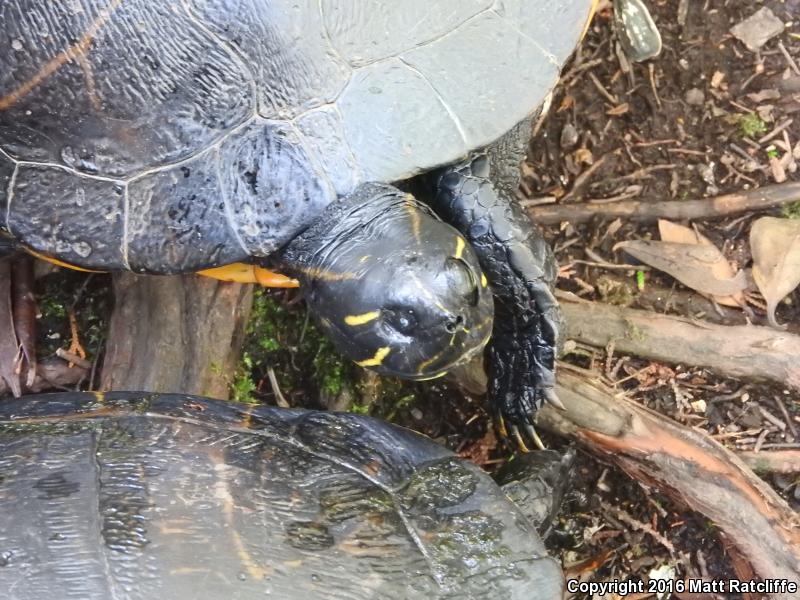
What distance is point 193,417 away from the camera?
2.08 metres

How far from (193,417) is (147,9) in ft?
3.50

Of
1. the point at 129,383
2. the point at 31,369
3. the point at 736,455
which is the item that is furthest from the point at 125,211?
the point at 736,455

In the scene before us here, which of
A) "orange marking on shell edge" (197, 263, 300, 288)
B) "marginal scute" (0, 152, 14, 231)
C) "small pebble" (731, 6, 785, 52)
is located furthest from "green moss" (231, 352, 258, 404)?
"small pebble" (731, 6, 785, 52)

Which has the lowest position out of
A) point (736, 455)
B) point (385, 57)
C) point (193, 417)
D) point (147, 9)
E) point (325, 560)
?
point (736, 455)

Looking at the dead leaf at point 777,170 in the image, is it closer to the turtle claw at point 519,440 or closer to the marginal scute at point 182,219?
the turtle claw at point 519,440

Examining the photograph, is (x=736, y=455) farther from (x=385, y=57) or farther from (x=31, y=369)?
(x=31, y=369)

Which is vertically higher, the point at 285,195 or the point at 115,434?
the point at 285,195

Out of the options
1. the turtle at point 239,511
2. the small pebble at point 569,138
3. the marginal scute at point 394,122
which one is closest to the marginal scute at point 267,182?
the marginal scute at point 394,122

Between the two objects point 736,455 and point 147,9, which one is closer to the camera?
point 147,9

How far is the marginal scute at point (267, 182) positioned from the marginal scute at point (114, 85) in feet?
0.22

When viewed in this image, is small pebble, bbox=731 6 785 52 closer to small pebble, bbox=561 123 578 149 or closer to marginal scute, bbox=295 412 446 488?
small pebble, bbox=561 123 578 149

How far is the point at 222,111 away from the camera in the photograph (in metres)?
2.12

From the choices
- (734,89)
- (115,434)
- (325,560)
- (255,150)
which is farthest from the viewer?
(734,89)

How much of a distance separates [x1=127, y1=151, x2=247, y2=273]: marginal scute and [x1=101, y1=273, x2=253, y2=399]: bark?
49cm
